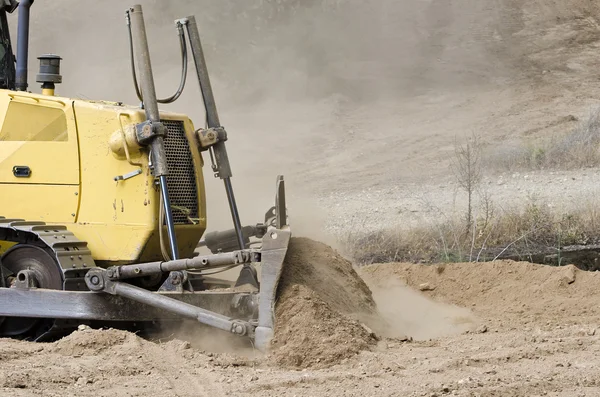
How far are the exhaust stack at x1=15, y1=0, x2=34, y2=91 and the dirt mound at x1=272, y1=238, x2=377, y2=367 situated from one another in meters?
2.94

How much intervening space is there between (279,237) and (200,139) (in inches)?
68.0

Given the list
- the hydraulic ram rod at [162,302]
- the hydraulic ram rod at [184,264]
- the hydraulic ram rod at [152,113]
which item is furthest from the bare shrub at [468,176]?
the hydraulic ram rod at [162,302]

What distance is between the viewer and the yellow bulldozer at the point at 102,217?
7527 millimetres

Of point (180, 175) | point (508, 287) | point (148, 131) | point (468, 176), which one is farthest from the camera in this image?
point (468, 176)

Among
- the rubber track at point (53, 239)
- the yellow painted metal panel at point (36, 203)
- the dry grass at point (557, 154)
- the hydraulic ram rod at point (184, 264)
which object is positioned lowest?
the hydraulic ram rod at point (184, 264)

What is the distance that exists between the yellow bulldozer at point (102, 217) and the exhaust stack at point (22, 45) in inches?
26.4

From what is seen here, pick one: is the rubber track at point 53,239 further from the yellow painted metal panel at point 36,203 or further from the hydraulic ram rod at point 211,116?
the hydraulic ram rod at point 211,116

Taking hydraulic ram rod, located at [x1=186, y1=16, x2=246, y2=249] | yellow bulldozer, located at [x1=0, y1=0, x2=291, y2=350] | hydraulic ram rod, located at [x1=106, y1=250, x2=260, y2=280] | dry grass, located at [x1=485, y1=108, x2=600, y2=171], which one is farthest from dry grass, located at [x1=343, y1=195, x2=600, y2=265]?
hydraulic ram rod, located at [x1=106, y1=250, x2=260, y2=280]

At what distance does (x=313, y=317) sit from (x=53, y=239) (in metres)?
2.14

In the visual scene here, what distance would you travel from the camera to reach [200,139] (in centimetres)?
855

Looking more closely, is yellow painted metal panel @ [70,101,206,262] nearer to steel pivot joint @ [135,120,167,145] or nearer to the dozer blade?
steel pivot joint @ [135,120,167,145]

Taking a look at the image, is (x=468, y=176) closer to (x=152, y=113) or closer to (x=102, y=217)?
(x=152, y=113)

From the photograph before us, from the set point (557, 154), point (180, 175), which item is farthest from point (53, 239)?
point (557, 154)

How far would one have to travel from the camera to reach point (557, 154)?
57.7ft
